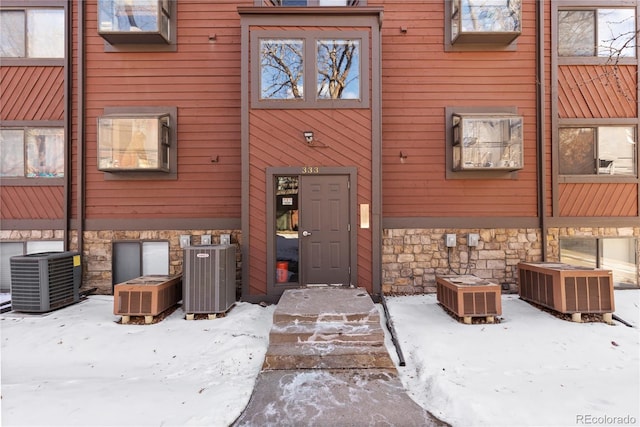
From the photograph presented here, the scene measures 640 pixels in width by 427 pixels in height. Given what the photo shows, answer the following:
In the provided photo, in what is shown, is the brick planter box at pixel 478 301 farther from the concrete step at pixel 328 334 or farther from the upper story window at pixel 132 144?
the upper story window at pixel 132 144

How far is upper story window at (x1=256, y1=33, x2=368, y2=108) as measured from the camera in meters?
5.45

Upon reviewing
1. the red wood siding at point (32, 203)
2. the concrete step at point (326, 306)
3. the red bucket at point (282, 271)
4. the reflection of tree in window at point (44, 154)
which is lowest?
the concrete step at point (326, 306)

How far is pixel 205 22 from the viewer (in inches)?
240

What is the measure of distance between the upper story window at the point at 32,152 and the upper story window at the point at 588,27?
10.6 m

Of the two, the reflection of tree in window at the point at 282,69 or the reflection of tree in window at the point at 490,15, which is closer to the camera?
the reflection of tree in window at the point at 282,69

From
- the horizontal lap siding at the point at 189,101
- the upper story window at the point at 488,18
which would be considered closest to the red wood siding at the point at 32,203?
the horizontal lap siding at the point at 189,101

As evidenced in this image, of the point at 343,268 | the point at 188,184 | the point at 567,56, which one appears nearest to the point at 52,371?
the point at 188,184

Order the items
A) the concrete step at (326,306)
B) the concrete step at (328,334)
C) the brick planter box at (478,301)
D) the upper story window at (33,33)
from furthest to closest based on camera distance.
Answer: the upper story window at (33,33) → the brick planter box at (478,301) → the concrete step at (326,306) → the concrete step at (328,334)

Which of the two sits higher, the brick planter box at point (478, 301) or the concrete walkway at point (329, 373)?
the brick planter box at point (478, 301)

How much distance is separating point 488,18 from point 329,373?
6.83 meters

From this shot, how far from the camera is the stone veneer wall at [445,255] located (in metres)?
6.03

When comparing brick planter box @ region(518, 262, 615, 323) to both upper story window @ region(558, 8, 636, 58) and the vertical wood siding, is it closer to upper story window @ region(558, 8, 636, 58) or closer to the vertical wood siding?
upper story window @ region(558, 8, 636, 58)

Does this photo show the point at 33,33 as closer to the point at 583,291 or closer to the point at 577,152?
the point at 583,291

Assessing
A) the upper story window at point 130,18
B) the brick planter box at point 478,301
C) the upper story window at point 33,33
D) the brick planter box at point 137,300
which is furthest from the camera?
the upper story window at point 33,33
